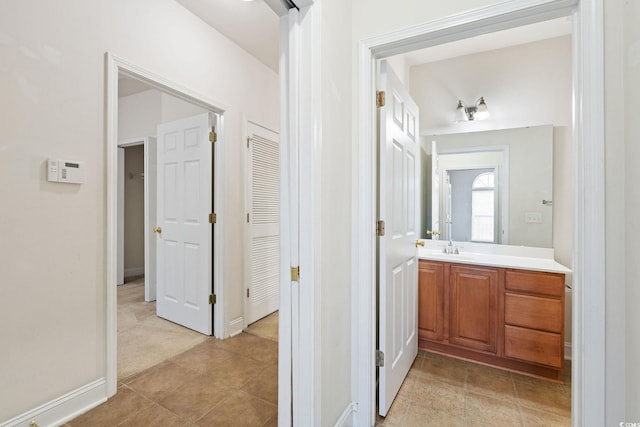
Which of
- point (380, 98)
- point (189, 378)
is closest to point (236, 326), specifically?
point (189, 378)

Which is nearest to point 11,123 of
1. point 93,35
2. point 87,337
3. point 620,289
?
→ point 93,35

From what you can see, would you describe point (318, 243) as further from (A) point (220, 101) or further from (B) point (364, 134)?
(A) point (220, 101)

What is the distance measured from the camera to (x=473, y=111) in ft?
9.07

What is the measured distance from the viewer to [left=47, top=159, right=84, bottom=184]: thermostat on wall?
5.05 ft

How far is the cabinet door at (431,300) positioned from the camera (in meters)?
2.37

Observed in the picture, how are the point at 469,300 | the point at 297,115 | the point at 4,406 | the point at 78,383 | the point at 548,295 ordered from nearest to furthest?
1. the point at 297,115
2. the point at 4,406
3. the point at 78,383
4. the point at 548,295
5. the point at 469,300

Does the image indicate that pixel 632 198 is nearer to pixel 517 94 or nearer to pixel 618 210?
pixel 618 210

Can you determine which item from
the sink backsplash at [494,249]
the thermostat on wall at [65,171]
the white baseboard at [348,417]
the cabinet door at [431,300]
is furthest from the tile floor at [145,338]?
the sink backsplash at [494,249]

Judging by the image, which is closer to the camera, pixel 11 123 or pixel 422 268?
pixel 11 123

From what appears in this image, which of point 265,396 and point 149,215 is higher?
point 149,215

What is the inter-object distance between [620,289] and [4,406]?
277 cm

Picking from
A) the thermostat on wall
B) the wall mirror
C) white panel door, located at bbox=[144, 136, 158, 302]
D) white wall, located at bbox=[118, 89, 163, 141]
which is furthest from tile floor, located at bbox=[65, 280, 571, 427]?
white wall, located at bbox=[118, 89, 163, 141]

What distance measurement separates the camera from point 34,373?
4.84 feet

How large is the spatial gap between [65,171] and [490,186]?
3342 millimetres
